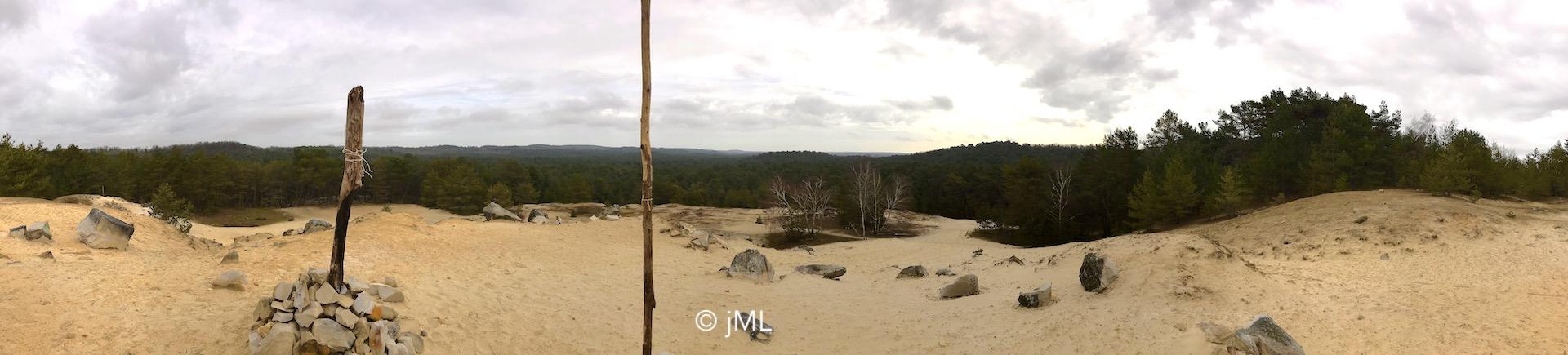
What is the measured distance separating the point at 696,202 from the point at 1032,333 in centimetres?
4421

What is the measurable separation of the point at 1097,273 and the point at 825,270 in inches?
286

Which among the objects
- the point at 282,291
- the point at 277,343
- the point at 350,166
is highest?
the point at 350,166

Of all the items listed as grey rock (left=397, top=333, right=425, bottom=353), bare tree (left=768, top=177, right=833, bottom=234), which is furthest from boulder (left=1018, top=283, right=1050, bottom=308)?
bare tree (left=768, top=177, right=833, bottom=234)

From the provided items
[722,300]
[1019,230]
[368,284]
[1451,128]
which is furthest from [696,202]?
[1451,128]

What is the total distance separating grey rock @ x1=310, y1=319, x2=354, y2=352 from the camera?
659 centimetres

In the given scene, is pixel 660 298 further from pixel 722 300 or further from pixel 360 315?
pixel 360 315

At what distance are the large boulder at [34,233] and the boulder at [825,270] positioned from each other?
13.5 meters

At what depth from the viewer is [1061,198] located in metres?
26.3

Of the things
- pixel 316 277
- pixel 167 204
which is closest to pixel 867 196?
pixel 316 277

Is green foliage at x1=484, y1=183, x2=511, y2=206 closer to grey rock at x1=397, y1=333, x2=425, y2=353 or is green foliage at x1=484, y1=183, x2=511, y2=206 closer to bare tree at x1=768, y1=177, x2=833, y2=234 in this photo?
bare tree at x1=768, y1=177, x2=833, y2=234

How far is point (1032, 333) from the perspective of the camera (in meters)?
9.45

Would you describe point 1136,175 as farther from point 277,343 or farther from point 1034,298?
point 277,343

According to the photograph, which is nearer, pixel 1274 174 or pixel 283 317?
pixel 283 317

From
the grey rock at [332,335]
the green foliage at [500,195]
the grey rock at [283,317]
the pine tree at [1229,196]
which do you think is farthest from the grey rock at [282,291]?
the green foliage at [500,195]
